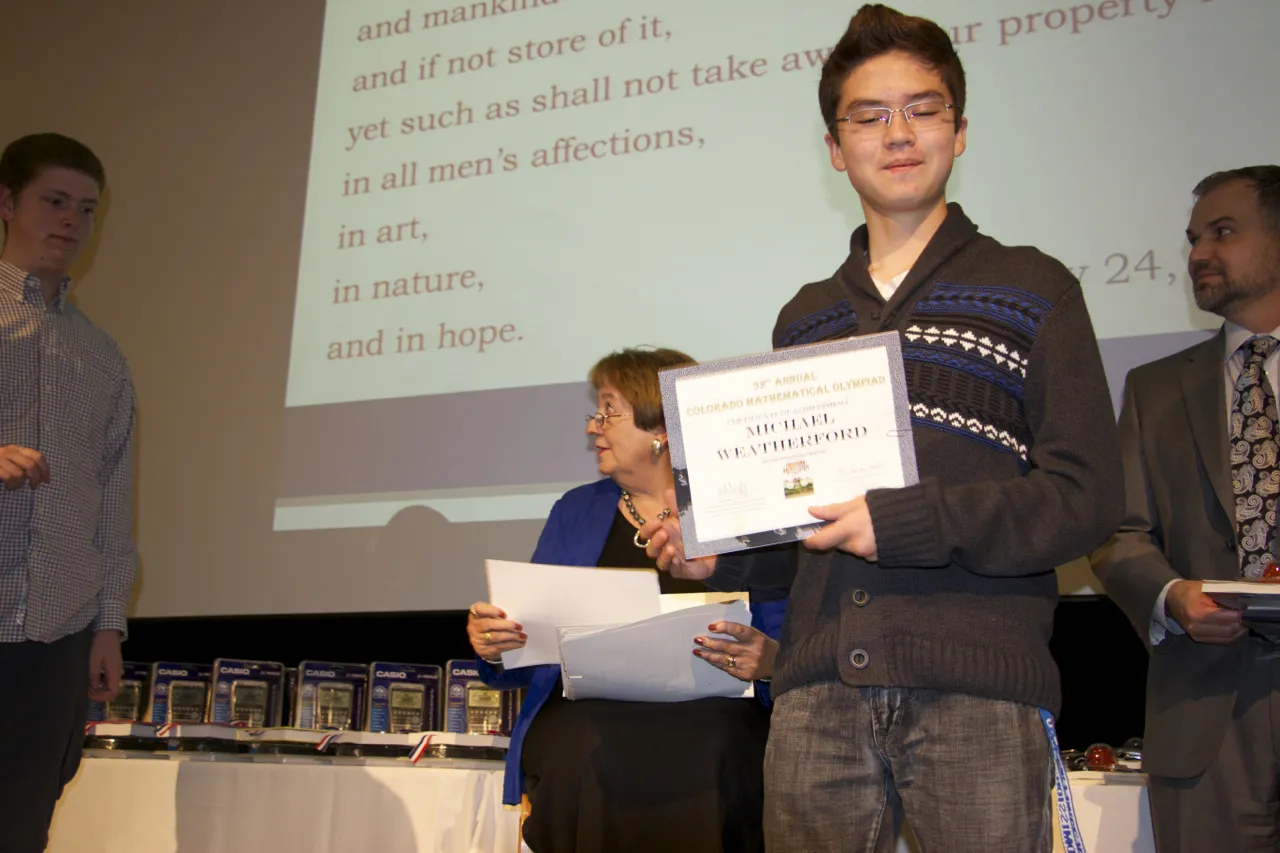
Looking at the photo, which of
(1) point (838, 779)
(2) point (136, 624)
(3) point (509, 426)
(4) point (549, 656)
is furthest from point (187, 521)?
(1) point (838, 779)

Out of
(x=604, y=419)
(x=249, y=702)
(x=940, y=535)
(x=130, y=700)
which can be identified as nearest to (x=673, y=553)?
(x=940, y=535)

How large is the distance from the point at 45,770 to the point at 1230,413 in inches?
91.4

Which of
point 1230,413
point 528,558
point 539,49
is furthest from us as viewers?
point 539,49

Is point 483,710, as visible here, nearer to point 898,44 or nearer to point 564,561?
point 564,561

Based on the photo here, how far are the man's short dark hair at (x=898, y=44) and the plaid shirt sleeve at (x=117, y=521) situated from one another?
72.1 inches

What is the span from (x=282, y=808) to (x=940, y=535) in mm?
2106

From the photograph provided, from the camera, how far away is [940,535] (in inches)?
40.9

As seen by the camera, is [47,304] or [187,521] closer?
[47,304]

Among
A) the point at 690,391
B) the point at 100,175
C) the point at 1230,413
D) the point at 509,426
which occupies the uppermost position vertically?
the point at 100,175

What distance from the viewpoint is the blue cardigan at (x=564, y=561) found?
218 centimetres

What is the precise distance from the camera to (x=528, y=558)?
2969 mm

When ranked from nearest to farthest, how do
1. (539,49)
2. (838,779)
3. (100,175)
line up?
(838,779), (100,175), (539,49)

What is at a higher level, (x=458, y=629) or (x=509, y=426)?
(x=509, y=426)

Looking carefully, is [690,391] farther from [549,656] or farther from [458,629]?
[458,629]
